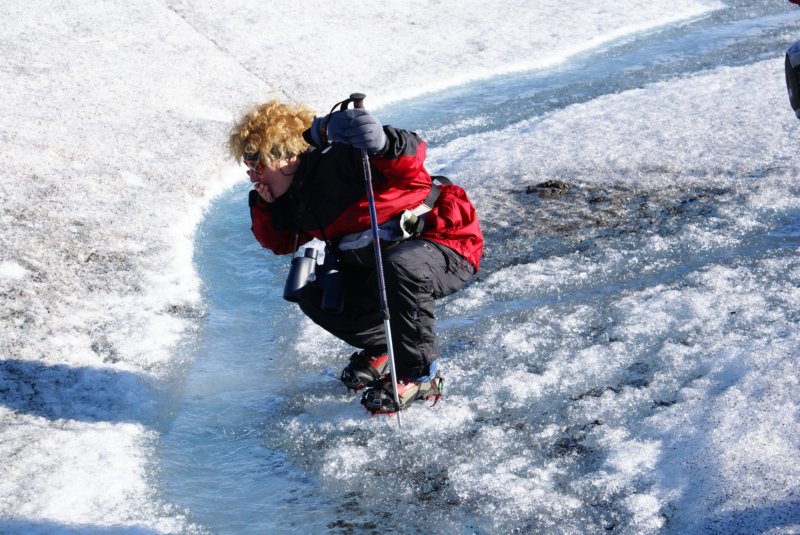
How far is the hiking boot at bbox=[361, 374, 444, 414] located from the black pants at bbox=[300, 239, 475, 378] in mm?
97

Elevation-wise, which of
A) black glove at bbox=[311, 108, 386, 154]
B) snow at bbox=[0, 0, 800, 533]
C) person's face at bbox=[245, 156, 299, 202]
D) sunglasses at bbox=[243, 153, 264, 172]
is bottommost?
snow at bbox=[0, 0, 800, 533]

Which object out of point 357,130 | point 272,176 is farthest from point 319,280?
point 357,130

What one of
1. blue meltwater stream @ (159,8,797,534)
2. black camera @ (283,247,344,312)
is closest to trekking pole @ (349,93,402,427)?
black camera @ (283,247,344,312)

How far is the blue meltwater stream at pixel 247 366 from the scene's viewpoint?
3.90 meters

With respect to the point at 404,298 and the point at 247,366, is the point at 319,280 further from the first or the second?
the point at 247,366

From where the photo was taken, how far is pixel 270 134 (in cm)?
418

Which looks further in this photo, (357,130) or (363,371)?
(363,371)

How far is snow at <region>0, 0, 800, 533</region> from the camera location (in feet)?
12.5

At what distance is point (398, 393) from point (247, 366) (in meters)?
1.14

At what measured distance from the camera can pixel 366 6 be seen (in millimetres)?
13008

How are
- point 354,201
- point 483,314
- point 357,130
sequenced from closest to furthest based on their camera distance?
point 357,130, point 354,201, point 483,314

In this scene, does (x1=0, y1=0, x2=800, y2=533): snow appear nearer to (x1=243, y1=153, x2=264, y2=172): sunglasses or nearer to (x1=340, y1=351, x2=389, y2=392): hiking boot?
(x1=340, y1=351, x2=389, y2=392): hiking boot

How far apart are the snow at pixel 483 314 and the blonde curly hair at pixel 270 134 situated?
1.40 meters

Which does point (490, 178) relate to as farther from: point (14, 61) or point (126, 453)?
point (14, 61)
